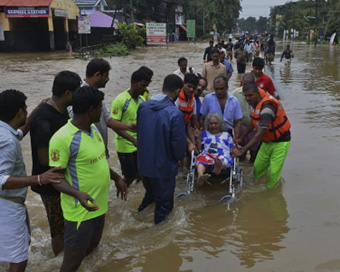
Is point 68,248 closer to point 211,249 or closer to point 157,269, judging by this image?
point 157,269

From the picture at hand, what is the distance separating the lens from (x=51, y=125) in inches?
121

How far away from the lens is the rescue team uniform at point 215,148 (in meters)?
5.10

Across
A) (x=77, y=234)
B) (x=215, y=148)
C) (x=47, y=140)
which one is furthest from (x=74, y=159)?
(x=215, y=148)

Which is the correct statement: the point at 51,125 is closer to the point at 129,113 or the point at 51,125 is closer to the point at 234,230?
the point at 129,113

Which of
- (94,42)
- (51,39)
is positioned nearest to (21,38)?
(51,39)

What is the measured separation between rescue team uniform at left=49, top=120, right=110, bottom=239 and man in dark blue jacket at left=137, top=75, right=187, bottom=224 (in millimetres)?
879

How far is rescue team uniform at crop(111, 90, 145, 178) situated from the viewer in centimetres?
459

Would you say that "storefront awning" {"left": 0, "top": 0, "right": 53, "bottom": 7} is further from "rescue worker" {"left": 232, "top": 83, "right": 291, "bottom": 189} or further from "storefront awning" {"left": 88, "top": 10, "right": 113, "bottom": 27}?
"rescue worker" {"left": 232, "top": 83, "right": 291, "bottom": 189}

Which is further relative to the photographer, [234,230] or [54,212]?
[234,230]

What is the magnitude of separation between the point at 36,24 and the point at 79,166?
37.0 metres

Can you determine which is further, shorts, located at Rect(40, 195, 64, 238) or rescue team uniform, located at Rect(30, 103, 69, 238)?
shorts, located at Rect(40, 195, 64, 238)


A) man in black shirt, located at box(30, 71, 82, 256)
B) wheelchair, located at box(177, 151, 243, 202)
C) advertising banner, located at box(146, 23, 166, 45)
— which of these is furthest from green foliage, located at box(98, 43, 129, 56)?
man in black shirt, located at box(30, 71, 82, 256)

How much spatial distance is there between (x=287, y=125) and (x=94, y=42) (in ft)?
123

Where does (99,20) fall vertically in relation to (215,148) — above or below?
above
